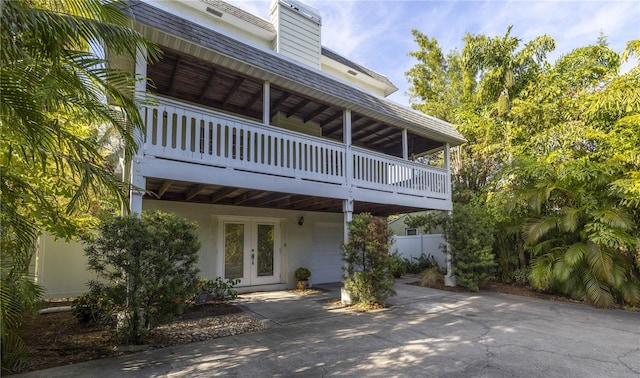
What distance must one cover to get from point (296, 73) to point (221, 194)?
3210 millimetres

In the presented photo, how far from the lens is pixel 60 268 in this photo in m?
8.11

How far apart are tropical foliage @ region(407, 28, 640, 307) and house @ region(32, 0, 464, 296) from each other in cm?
206

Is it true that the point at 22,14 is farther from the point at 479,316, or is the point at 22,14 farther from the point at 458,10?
the point at 458,10

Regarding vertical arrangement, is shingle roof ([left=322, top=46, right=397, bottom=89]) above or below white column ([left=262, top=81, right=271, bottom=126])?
above

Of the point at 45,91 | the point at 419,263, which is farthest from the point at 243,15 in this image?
the point at 419,263

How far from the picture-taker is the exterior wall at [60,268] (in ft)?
25.8

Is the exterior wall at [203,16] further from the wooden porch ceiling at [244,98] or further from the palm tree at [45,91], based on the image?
the palm tree at [45,91]

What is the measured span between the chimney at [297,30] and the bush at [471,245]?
271 inches

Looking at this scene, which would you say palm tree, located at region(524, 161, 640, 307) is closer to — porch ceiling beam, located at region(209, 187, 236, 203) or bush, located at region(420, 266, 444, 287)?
bush, located at region(420, 266, 444, 287)

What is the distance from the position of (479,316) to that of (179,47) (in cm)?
760

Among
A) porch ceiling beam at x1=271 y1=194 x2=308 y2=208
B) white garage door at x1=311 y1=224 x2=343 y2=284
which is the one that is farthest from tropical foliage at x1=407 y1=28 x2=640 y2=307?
porch ceiling beam at x1=271 y1=194 x2=308 y2=208

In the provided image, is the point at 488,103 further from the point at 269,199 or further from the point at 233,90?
the point at 233,90

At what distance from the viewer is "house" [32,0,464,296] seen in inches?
224

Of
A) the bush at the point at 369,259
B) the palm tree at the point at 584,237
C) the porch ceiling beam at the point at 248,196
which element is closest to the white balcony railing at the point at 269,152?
the porch ceiling beam at the point at 248,196
